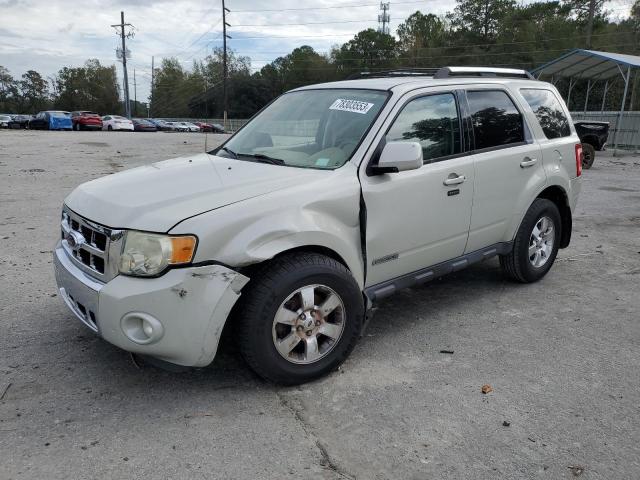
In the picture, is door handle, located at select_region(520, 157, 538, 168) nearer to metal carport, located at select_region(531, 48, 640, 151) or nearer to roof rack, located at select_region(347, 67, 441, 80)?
roof rack, located at select_region(347, 67, 441, 80)

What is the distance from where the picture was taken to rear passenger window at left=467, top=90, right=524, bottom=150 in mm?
4223

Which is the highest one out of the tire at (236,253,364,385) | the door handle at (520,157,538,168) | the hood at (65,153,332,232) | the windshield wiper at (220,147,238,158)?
the windshield wiper at (220,147,238,158)

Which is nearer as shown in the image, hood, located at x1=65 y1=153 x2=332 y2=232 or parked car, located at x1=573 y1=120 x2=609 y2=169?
hood, located at x1=65 y1=153 x2=332 y2=232

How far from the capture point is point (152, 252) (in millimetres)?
2760

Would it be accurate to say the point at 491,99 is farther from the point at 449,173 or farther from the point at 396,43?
the point at 396,43

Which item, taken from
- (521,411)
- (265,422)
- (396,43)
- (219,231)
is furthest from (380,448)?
(396,43)

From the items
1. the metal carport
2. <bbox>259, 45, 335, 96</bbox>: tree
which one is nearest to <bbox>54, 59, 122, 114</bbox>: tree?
<bbox>259, 45, 335, 96</bbox>: tree

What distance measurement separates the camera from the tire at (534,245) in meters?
4.68

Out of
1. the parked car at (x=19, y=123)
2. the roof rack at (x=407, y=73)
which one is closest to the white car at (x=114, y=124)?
the parked car at (x=19, y=123)

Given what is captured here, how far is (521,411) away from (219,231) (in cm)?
191

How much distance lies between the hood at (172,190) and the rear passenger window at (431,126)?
2.36ft

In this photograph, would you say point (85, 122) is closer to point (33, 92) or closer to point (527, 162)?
point (527, 162)

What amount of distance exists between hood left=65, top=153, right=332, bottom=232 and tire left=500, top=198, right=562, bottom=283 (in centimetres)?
220

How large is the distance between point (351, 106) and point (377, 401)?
202 centimetres
